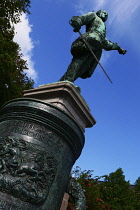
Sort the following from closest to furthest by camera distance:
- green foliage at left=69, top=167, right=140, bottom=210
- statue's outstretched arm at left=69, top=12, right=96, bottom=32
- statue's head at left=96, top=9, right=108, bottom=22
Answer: statue's outstretched arm at left=69, top=12, right=96, bottom=32 → statue's head at left=96, top=9, right=108, bottom=22 → green foliage at left=69, top=167, right=140, bottom=210

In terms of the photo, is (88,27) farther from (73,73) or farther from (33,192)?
(33,192)

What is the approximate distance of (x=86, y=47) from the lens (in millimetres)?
5332

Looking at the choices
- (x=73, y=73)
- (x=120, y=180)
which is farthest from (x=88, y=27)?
(x=120, y=180)

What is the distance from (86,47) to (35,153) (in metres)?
3.37

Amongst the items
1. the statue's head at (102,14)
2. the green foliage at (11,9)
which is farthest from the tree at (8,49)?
the statue's head at (102,14)

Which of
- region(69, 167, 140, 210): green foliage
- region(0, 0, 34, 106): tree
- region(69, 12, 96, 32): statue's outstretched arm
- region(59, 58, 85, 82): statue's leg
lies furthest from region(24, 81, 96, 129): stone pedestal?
region(69, 167, 140, 210): green foliage

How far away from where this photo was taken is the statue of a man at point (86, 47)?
5289 mm

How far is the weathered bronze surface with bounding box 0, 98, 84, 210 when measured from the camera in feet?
7.87

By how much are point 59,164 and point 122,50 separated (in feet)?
13.5

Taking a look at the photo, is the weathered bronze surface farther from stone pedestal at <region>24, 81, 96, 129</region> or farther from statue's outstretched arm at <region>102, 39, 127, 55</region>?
statue's outstretched arm at <region>102, 39, 127, 55</region>

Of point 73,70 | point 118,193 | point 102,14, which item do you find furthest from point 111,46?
point 118,193

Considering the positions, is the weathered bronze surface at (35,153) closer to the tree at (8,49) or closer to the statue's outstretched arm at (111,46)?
the statue's outstretched arm at (111,46)

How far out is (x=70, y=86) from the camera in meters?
4.41

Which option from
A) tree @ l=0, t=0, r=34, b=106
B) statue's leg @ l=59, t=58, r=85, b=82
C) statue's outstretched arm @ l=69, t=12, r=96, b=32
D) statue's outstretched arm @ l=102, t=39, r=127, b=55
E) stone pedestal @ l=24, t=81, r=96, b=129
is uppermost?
tree @ l=0, t=0, r=34, b=106
